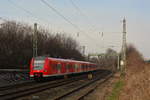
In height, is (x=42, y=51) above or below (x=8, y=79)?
above

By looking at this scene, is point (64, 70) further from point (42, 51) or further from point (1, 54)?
point (42, 51)

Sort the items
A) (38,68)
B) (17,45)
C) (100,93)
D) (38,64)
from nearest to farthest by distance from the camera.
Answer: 1. (100,93)
2. (38,68)
3. (38,64)
4. (17,45)

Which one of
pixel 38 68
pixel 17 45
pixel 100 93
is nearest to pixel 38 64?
pixel 38 68

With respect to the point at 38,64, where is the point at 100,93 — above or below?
below

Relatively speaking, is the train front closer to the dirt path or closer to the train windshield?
the train windshield

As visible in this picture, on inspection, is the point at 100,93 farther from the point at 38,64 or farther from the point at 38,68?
the point at 38,64

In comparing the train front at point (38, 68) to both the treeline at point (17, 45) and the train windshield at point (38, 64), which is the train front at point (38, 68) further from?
the treeline at point (17, 45)

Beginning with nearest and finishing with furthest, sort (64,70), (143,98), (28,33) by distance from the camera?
(143,98) < (64,70) < (28,33)

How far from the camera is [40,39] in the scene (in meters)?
60.5

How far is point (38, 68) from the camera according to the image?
27.5m

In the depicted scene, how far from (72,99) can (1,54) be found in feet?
98.7

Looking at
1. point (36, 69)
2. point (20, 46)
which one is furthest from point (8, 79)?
point (20, 46)

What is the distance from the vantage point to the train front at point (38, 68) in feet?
89.0

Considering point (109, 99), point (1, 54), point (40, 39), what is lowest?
point (109, 99)
